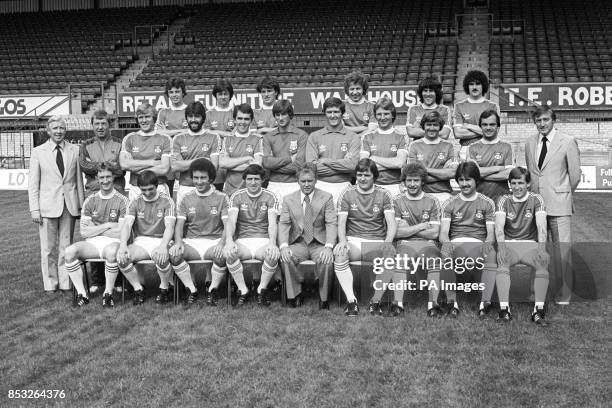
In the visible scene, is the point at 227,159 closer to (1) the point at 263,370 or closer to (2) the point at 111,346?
(2) the point at 111,346

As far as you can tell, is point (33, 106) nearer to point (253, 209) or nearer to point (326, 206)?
point (253, 209)

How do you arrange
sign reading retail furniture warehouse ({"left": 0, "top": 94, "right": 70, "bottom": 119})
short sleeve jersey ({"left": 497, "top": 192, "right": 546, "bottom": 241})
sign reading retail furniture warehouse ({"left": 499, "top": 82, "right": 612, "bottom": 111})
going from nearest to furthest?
short sleeve jersey ({"left": 497, "top": 192, "right": 546, "bottom": 241}) < sign reading retail furniture warehouse ({"left": 499, "top": 82, "right": 612, "bottom": 111}) < sign reading retail furniture warehouse ({"left": 0, "top": 94, "right": 70, "bottom": 119})

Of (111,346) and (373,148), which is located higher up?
(373,148)

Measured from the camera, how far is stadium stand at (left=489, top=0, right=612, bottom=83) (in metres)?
17.4

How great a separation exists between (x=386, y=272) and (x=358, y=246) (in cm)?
38

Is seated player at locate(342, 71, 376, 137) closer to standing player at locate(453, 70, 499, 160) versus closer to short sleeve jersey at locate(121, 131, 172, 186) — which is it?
standing player at locate(453, 70, 499, 160)

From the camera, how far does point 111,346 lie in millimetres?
4402

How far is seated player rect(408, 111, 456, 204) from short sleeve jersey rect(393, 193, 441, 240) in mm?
277

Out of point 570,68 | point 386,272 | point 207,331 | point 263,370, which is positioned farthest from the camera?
point 570,68

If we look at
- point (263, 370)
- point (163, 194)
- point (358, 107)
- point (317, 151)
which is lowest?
point (263, 370)

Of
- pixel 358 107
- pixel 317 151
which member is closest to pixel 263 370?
pixel 317 151

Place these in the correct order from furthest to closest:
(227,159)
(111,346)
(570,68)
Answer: (570,68)
(227,159)
(111,346)

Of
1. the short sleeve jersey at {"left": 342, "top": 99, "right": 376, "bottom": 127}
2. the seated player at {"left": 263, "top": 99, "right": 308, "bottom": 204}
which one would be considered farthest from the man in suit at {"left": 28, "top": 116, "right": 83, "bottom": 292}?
the short sleeve jersey at {"left": 342, "top": 99, "right": 376, "bottom": 127}

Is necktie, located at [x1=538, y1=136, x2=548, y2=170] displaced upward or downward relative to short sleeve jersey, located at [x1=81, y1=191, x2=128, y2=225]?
upward
